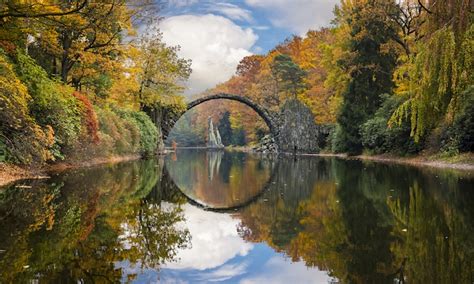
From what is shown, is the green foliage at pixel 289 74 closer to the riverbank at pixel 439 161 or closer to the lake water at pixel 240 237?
the riverbank at pixel 439 161

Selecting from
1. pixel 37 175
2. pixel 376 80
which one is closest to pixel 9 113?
pixel 37 175

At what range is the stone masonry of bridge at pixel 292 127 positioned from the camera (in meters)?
41.2

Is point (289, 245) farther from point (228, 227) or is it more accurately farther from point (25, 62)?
point (25, 62)

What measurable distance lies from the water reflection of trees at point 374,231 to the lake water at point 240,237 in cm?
2

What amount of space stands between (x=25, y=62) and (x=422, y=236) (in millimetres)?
12403

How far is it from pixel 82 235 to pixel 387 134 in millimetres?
21473

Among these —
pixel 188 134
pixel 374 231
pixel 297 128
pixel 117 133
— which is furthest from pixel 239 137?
pixel 374 231

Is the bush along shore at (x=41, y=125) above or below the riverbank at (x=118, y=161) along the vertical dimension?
above

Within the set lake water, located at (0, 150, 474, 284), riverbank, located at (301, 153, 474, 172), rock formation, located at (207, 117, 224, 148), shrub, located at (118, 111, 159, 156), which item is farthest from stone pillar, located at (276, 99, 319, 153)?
rock formation, located at (207, 117, 224, 148)

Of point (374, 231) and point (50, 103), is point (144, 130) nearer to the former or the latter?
point (50, 103)

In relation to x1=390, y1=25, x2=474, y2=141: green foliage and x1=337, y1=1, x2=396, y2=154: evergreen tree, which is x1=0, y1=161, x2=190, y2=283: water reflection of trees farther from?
x1=337, y1=1, x2=396, y2=154: evergreen tree

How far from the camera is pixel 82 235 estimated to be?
562 centimetres

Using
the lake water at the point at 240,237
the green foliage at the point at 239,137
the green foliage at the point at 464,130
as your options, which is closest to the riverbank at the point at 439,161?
the green foliage at the point at 464,130

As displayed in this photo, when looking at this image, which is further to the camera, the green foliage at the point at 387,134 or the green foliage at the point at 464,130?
the green foliage at the point at 387,134
